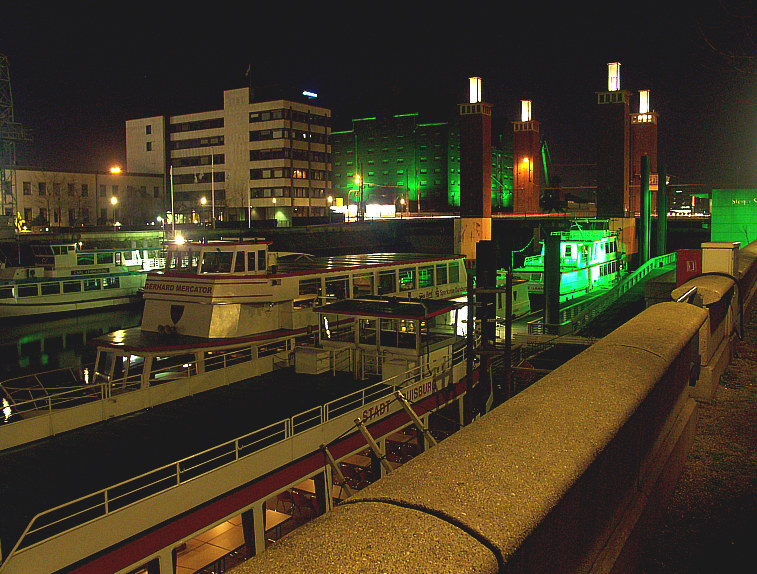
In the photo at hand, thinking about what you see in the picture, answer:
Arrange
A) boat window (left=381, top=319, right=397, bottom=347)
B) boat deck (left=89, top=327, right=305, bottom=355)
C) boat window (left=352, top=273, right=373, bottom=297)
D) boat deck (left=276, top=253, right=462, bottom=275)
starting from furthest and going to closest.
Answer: boat window (left=352, top=273, right=373, bottom=297)
boat deck (left=276, top=253, right=462, bottom=275)
boat window (left=381, top=319, right=397, bottom=347)
boat deck (left=89, top=327, right=305, bottom=355)

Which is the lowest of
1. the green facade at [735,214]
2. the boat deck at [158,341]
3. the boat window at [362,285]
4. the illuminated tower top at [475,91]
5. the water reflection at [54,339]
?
the water reflection at [54,339]

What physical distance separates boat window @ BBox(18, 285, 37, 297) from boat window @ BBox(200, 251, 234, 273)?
33.4 meters

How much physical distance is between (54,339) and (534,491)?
4248 centimetres

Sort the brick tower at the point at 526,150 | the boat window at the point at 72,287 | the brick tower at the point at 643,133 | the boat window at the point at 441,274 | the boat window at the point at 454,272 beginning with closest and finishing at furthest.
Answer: the boat window at the point at 441,274, the boat window at the point at 454,272, the boat window at the point at 72,287, the brick tower at the point at 643,133, the brick tower at the point at 526,150

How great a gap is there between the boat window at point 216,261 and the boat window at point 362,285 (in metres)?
5.06

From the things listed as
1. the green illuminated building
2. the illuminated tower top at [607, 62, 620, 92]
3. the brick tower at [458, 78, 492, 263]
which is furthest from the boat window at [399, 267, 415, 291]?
the green illuminated building

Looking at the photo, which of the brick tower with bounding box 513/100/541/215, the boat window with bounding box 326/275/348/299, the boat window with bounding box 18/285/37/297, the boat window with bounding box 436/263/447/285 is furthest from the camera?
the brick tower with bounding box 513/100/541/215

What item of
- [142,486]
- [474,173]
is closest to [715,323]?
[142,486]

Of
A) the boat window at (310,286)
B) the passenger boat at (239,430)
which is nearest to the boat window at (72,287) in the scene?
the passenger boat at (239,430)

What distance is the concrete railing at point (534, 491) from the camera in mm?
2092

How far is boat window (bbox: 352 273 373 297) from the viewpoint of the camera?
68.9 feet

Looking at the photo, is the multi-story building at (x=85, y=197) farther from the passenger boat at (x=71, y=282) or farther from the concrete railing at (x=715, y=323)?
the concrete railing at (x=715, y=323)

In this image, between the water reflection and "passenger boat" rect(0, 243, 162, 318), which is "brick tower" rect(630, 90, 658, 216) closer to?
"passenger boat" rect(0, 243, 162, 318)

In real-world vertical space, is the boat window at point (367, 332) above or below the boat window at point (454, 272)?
below
